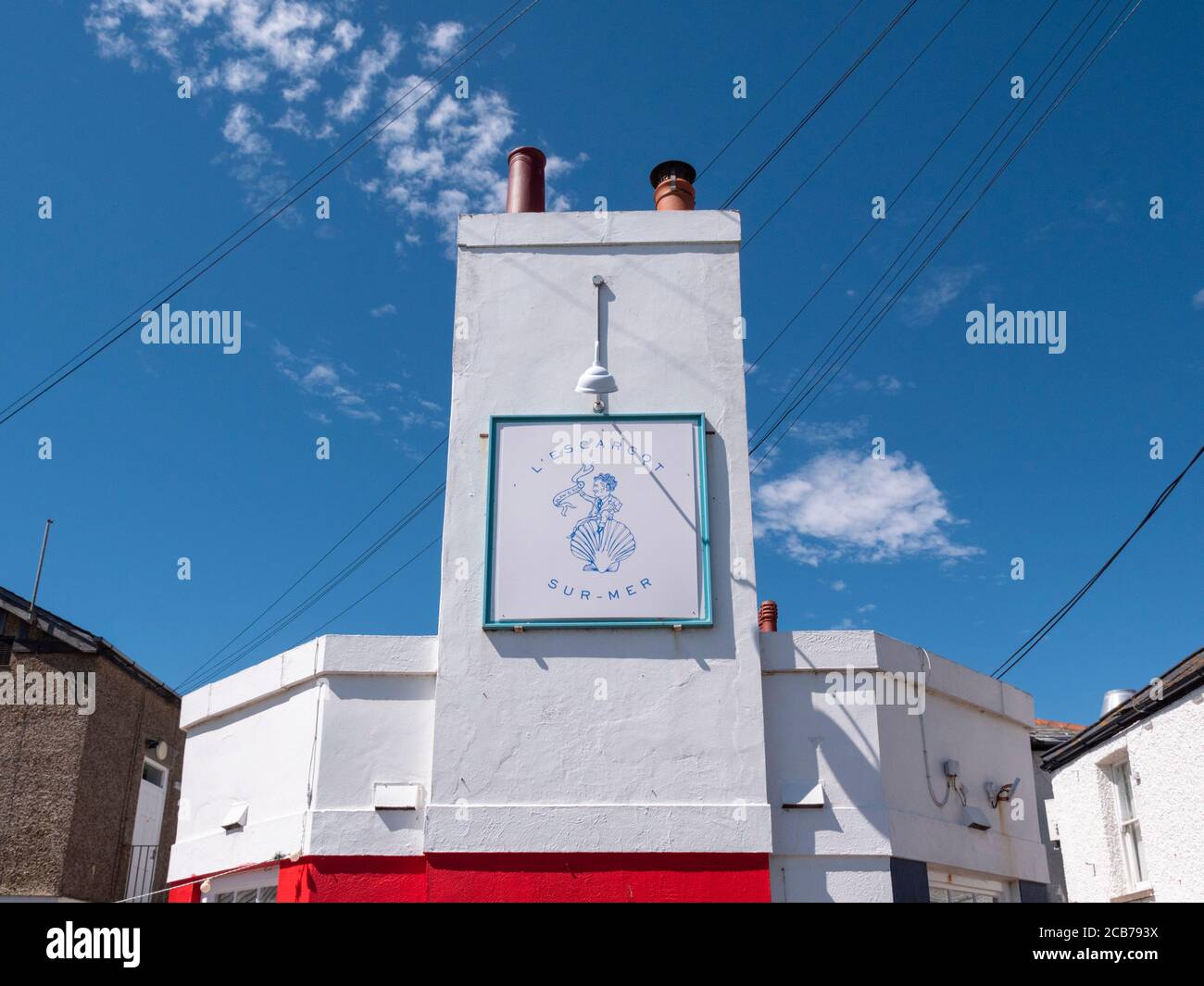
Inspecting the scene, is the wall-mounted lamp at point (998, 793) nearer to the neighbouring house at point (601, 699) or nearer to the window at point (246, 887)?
the neighbouring house at point (601, 699)

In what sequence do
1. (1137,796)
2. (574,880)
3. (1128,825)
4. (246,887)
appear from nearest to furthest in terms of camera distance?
(574,880) < (246,887) < (1137,796) < (1128,825)

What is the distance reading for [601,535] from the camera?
391 inches

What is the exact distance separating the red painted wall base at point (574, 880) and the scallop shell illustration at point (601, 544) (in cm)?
233

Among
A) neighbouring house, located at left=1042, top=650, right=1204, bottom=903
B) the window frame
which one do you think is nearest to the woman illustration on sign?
neighbouring house, located at left=1042, top=650, right=1204, bottom=903

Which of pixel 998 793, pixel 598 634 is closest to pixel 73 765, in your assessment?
pixel 598 634

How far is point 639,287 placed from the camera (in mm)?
10898

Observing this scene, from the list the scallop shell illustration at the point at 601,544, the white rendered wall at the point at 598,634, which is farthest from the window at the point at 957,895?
the scallop shell illustration at the point at 601,544

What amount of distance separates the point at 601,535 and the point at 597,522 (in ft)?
0.40

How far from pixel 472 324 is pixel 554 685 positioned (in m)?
3.45

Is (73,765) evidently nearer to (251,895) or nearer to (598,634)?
(251,895)

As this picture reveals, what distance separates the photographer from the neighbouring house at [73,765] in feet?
51.3

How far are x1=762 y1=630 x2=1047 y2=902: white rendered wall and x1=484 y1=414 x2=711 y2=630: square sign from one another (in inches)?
41.4
